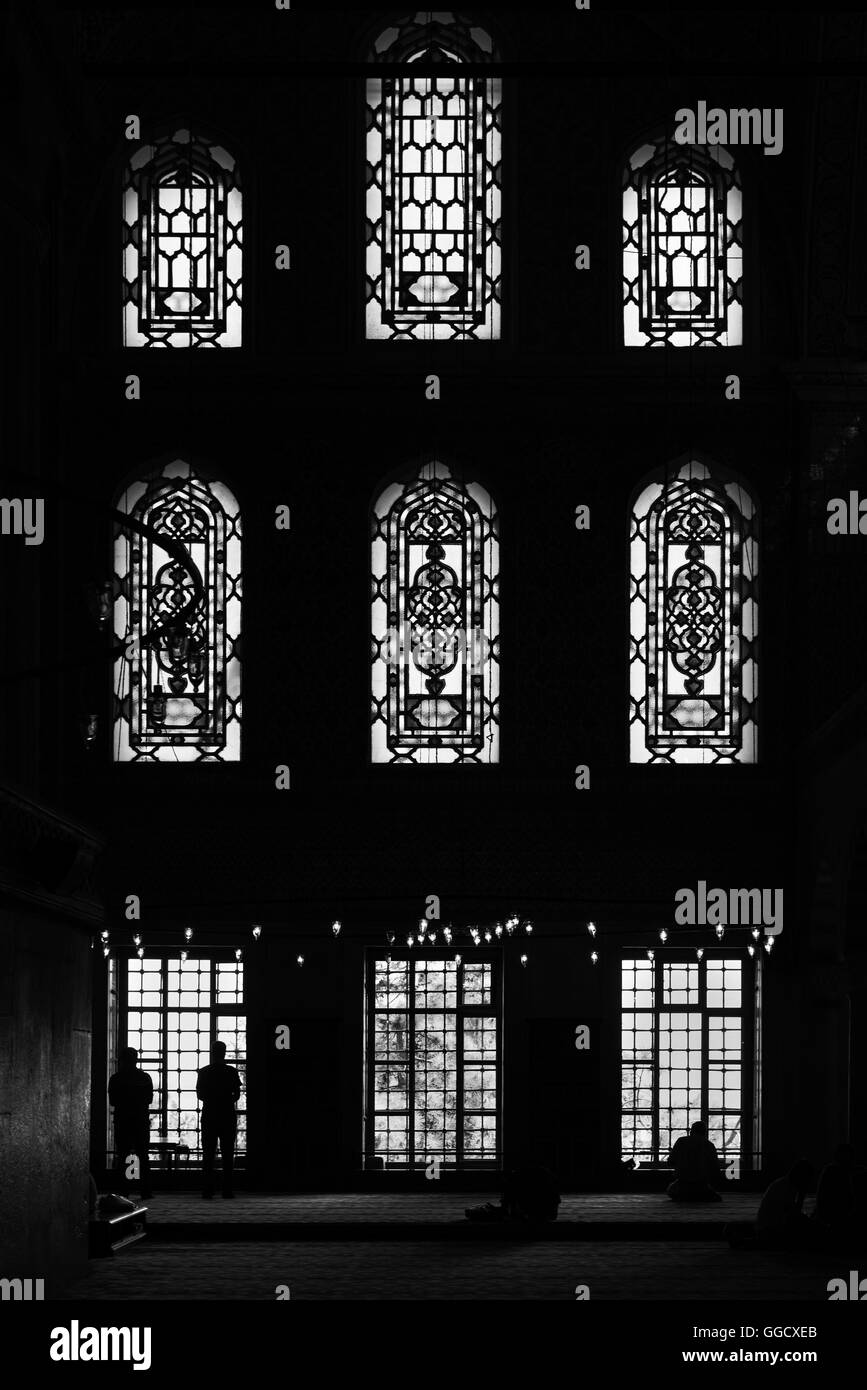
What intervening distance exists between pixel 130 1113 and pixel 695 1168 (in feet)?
13.8

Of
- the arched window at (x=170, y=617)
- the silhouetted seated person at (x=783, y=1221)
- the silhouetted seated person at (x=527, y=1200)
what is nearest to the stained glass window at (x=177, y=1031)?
the arched window at (x=170, y=617)

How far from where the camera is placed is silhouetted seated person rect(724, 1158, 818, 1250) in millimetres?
13875

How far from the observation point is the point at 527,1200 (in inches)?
607

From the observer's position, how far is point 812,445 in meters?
19.4

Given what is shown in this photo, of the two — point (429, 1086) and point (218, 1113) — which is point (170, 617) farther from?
point (429, 1086)

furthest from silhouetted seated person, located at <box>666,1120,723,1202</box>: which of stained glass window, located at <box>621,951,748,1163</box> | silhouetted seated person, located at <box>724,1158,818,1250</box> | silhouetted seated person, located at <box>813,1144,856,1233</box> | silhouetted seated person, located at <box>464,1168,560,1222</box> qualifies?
silhouetted seated person, located at <box>813,1144,856,1233</box>

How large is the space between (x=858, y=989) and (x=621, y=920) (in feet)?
6.37

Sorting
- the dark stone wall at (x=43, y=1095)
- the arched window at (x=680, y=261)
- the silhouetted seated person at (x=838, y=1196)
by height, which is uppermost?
the arched window at (x=680, y=261)

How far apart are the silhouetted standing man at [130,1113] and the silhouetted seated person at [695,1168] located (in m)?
3.96

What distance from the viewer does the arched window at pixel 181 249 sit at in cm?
1955

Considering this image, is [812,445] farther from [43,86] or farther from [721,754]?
[43,86]

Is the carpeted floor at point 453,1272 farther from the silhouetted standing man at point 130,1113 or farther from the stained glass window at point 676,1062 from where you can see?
the stained glass window at point 676,1062

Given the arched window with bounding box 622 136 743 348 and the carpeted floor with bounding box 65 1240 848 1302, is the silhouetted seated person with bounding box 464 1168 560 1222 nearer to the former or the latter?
the carpeted floor with bounding box 65 1240 848 1302

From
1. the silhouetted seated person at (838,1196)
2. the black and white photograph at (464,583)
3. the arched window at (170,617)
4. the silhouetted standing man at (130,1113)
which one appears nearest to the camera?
the silhouetted seated person at (838,1196)
